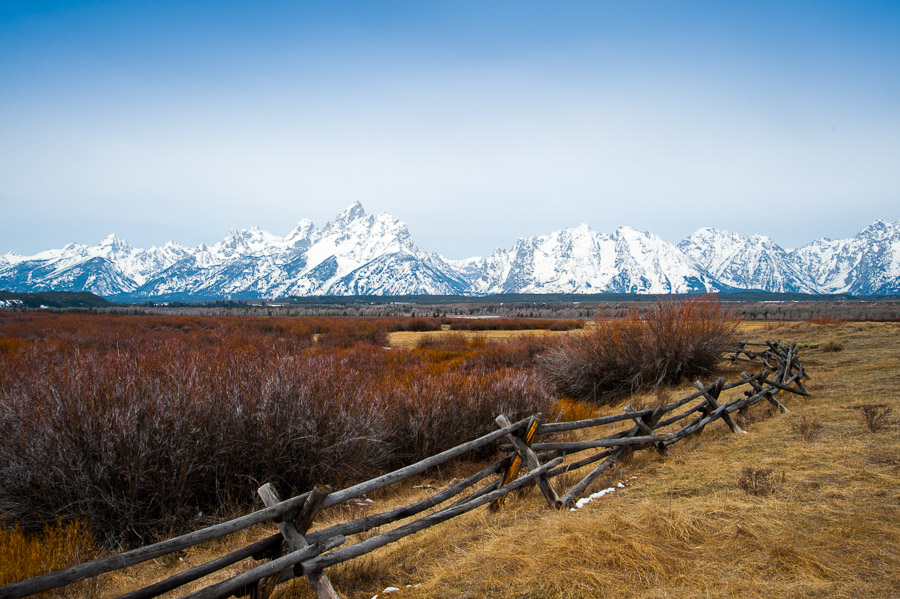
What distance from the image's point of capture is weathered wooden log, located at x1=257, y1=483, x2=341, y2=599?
3.51 meters

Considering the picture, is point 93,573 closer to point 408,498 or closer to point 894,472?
point 408,498

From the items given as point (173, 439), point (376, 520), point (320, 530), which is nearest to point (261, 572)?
point (320, 530)

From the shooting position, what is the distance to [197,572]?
3.29 metres

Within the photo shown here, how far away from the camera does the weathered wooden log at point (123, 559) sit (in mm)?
2650

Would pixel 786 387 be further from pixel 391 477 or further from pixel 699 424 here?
pixel 391 477

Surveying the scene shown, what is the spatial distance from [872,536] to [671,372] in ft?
40.2

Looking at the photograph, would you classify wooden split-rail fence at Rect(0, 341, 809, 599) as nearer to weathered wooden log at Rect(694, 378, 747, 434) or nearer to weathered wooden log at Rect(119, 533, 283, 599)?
weathered wooden log at Rect(119, 533, 283, 599)

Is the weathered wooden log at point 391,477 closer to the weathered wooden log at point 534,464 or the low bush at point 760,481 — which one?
the weathered wooden log at point 534,464

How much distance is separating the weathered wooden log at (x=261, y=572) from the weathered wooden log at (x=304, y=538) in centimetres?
8

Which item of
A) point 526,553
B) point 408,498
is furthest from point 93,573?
point 408,498

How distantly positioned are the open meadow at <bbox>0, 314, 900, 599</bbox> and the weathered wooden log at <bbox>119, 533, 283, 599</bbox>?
515 mm

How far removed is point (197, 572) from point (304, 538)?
0.73 m

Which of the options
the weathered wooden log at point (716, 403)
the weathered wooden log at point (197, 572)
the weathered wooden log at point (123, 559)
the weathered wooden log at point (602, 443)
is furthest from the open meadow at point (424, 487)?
the weathered wooden log at point (123, 559)

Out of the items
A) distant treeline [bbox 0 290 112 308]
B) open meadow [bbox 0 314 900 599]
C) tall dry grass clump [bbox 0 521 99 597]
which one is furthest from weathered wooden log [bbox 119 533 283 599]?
distant treeline [bbox 0 290 112 308]
